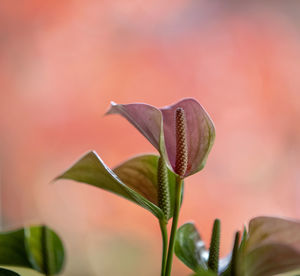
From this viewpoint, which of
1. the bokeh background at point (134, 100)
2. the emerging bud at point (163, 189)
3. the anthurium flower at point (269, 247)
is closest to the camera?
the anthurium flower at point (269, 247)

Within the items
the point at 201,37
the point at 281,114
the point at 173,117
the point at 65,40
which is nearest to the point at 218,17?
the point at 201,37

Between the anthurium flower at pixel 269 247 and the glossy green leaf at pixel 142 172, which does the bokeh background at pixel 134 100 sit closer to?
the glossy green leaf at pixel 142 172

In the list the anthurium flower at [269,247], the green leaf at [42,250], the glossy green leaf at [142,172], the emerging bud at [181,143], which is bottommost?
the green leaf at [42,250]

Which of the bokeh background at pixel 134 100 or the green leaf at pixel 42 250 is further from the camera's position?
the bokeh background at pixel 134 100

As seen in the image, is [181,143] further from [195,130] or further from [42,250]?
[42,250]

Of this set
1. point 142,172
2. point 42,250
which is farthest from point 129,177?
point 42,250

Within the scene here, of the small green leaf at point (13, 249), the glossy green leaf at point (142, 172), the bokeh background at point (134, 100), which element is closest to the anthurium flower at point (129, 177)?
the glossy green leaf at point (142, 172)

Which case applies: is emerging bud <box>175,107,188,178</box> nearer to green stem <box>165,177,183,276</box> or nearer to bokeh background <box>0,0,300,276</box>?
green stem <box>165,177,183,276</box>
